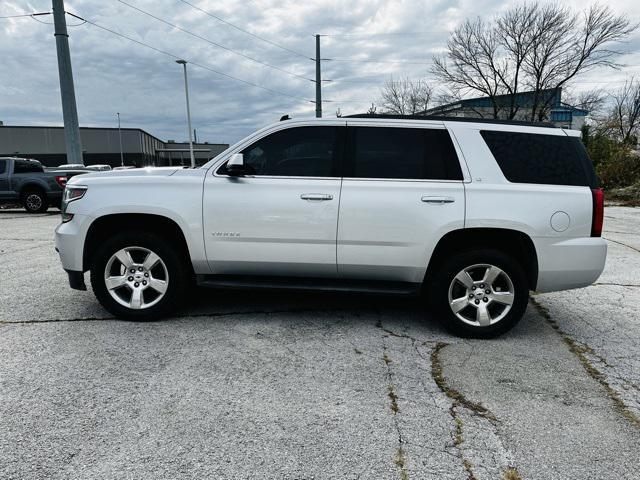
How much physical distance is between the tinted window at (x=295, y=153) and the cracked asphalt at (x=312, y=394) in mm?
1443

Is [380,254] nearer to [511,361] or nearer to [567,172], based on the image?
[511,361]

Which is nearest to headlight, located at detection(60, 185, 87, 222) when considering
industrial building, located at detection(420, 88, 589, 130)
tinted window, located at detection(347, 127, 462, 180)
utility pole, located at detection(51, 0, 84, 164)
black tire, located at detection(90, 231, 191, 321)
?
black tire, located at detection(90, 231, 191, 321)

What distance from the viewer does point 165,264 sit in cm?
410

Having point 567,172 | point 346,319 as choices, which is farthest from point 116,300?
point 567,172

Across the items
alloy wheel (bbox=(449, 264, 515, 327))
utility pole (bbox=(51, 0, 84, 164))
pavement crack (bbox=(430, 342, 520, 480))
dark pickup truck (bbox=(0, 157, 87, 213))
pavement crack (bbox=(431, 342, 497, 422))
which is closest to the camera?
pavement crack (bbox=(430, 342, 520, 480))

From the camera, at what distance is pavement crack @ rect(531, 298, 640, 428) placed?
2777mm

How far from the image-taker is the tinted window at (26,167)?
1409 cm

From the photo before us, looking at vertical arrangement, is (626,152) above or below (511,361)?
above

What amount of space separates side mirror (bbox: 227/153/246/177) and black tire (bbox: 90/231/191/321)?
3.04 feet

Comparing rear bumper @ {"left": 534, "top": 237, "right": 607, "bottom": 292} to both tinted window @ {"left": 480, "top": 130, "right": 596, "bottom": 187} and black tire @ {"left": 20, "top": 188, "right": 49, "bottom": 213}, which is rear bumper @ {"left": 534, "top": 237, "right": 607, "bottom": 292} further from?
black tire @ {"left": 20, "top": 188, "right": 49, "bottom": 213}

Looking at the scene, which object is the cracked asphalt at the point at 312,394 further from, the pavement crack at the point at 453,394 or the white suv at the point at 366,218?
the white suv at the point at 366,218

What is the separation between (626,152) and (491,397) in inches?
984

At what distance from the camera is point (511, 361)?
350 centimetres

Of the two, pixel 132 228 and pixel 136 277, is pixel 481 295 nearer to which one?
pixel 136 277
